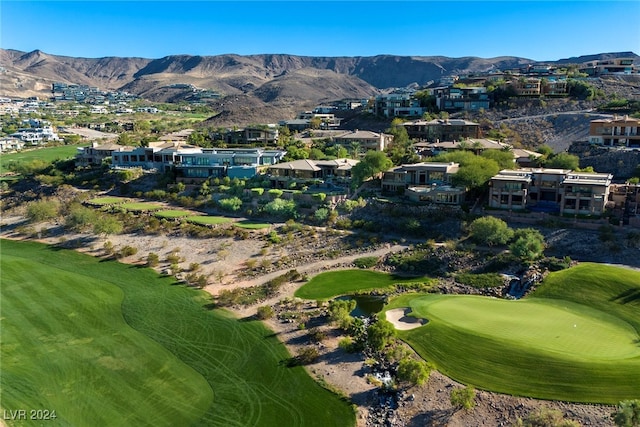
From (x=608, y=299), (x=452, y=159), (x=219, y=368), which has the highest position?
(x=452, y=159)

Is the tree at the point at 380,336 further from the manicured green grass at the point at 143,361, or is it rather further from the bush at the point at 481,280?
the bush at the point at 481,280

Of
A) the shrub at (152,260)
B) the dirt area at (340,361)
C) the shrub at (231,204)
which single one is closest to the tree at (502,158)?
the dirt area at (340,361)

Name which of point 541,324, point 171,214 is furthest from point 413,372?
point 171,214

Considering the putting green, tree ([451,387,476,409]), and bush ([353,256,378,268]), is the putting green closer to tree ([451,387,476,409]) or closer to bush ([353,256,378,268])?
tree ([451,387,476,409])

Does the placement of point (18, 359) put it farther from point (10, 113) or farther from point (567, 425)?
point (10, 113)

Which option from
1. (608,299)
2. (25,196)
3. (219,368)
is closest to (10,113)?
(25,196)

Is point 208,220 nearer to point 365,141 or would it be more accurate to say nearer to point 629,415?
point 365,141
